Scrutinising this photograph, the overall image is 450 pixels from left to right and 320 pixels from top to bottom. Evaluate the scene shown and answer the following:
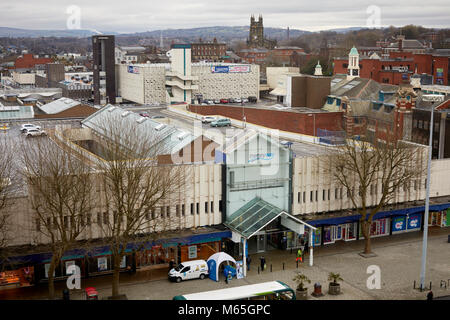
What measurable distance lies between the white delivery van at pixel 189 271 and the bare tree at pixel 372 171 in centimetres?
1058

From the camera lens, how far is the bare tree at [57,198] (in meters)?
27.9

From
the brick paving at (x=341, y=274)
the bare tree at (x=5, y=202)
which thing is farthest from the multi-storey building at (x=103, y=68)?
the bare tree at (x=5, y=202)

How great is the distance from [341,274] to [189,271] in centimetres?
871

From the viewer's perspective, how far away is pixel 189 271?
31672mm

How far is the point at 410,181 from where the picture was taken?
40.3 meters

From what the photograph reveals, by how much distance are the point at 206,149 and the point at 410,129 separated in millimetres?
24708

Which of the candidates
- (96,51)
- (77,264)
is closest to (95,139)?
(77,264)

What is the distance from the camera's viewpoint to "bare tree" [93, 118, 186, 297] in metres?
29.4

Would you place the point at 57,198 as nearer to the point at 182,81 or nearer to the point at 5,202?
the point at 5,202

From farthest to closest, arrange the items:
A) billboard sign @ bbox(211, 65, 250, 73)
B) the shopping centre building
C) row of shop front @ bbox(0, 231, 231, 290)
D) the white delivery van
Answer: billboard sign @ bbox(211, 65, 250, 73) < the shopping centre building < the white delivery van < row of shop front @ bbox(0, 231, 231, 290)

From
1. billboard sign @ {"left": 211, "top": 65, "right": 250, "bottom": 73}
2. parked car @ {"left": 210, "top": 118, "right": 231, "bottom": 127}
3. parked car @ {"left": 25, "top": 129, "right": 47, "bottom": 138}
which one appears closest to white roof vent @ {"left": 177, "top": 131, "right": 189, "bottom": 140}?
parked car @ {"left": 210, "top": 118, "right": 231, "bottom": 127}

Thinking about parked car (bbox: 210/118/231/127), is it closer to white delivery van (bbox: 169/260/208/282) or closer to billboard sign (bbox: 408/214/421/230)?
billboard sign (bbox: 408/214/421/230)

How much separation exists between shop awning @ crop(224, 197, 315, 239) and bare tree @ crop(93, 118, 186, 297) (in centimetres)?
370
